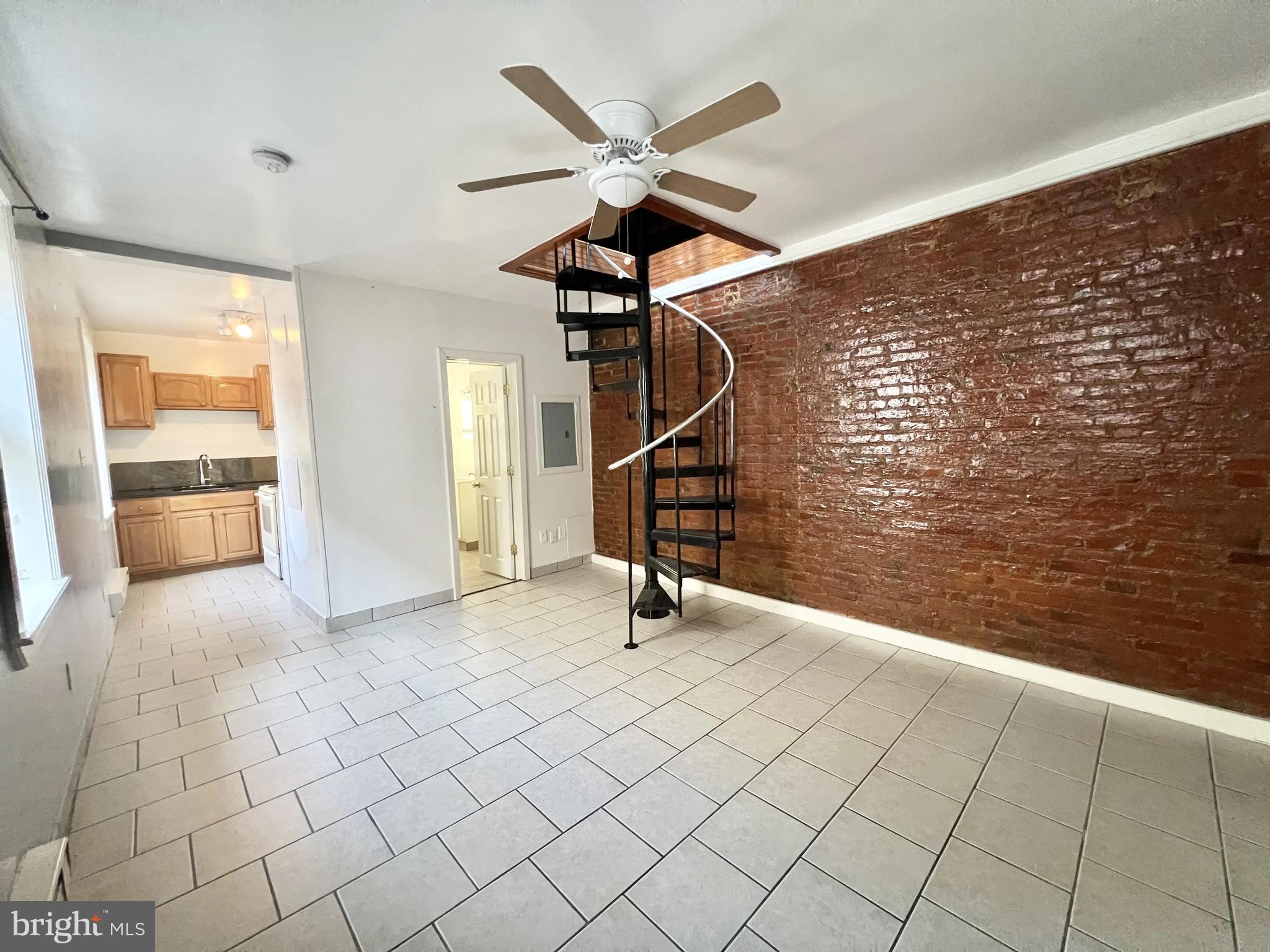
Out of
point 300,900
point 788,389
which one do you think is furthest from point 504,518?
point 300,900

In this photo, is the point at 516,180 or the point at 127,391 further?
the point at 127,391

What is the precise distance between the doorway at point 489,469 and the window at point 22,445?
2405 mm

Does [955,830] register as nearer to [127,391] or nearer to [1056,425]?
[1056,425]

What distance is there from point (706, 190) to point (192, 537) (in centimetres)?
654

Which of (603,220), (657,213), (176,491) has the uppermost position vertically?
(657,213)

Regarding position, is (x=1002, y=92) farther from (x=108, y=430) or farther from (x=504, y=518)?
(x=108, y=430)

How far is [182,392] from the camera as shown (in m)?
5.57

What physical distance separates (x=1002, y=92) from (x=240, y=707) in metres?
4.68

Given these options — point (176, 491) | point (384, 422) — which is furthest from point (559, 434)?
point (176, 491)

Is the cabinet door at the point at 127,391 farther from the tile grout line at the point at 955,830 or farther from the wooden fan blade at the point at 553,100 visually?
the tile grout line at the point at 955,830

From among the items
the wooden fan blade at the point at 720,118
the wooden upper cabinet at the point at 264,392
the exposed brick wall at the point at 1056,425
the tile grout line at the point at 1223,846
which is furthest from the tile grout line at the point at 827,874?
the wooden upper cabinet at the point at 264,392

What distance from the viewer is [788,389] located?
354 cm

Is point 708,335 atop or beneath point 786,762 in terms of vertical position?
atop

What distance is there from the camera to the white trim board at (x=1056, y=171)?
2.01 metres
